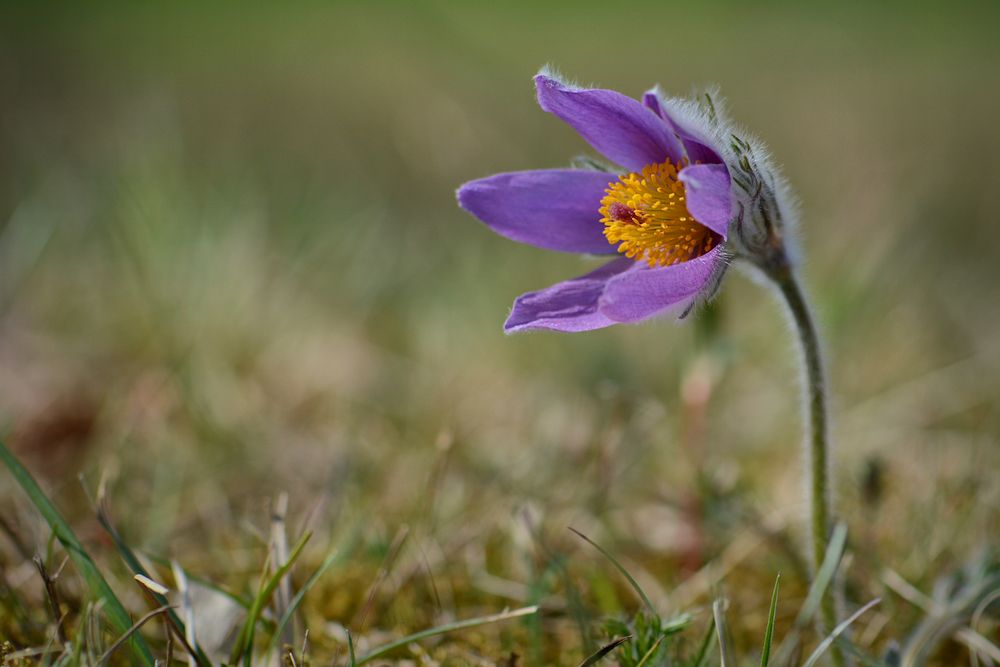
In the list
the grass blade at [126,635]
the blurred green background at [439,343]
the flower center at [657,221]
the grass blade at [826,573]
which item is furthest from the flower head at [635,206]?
the grass blade at [126,635]

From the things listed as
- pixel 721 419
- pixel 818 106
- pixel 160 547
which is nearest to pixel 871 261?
pixel 721 419

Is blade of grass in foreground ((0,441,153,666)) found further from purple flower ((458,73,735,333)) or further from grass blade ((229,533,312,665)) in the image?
purple flower ((458,73,735,333))

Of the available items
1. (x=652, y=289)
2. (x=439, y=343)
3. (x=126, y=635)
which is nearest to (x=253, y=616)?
(x=126, y=635)

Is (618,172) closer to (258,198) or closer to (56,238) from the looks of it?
(258,198)

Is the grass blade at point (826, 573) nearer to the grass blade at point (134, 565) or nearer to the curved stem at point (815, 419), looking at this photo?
the curved stem at point (815, 419)

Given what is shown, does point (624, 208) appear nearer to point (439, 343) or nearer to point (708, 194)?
point (708, 194)

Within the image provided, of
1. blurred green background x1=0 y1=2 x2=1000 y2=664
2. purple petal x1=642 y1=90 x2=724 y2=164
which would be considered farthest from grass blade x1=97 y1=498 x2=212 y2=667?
purple petal x1=642 y1=90 x2=724 y2=164
